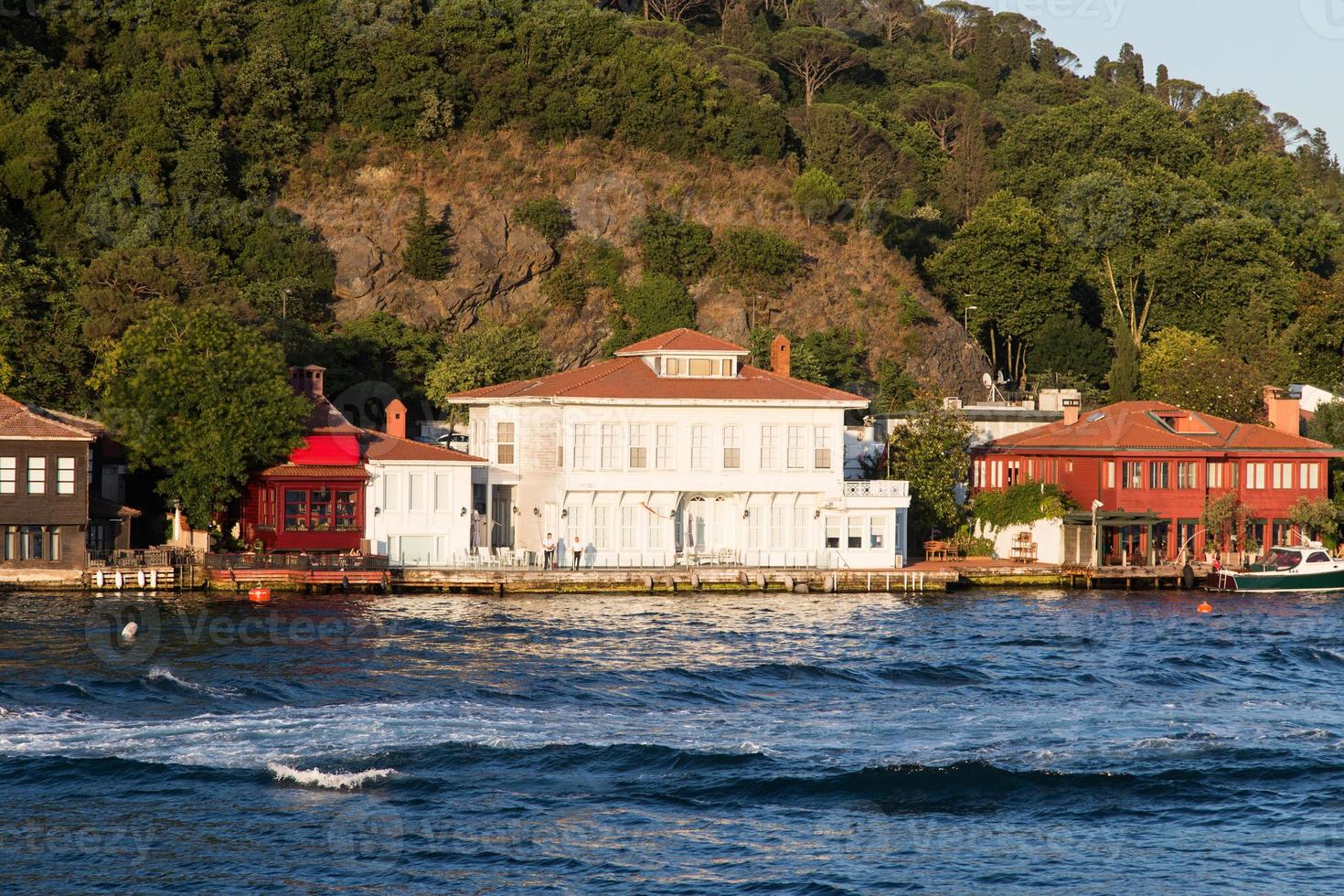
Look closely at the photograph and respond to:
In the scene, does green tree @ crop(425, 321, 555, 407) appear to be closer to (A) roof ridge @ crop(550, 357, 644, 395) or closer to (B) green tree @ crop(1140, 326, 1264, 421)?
(A) roof ridge @ crop(550, 357, 644, 395)

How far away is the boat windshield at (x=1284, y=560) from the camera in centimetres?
6656

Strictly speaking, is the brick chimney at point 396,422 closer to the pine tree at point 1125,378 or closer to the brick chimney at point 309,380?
the brick chimney at point 309,380

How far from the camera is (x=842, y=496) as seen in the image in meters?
64.1

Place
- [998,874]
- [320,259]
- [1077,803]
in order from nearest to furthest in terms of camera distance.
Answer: [998,874] → [1077,803] → [320,259]

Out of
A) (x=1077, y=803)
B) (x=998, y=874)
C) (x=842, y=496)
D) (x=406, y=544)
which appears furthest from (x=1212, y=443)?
(x=998, y=874)

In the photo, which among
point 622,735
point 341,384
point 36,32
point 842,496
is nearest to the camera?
point 622,735

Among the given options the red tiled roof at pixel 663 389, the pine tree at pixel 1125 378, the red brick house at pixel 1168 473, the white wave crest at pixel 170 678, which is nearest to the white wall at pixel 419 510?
the red tiled roof at pixel 663 389

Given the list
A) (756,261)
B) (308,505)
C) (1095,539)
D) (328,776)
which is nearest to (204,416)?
(308,505)

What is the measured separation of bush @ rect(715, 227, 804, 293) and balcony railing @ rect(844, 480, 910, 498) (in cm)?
4000

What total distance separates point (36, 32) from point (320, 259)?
980 inches

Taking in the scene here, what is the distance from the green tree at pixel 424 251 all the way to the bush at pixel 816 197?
23121 millimetres

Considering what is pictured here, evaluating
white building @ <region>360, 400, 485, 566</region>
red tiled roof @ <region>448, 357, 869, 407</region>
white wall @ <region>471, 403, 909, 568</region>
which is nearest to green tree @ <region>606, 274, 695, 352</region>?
red tiled roof @ <region>448, 357, 869, 407</region>

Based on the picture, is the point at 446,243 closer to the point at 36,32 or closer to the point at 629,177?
the point at 629,177

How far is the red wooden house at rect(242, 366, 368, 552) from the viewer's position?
6175cm
